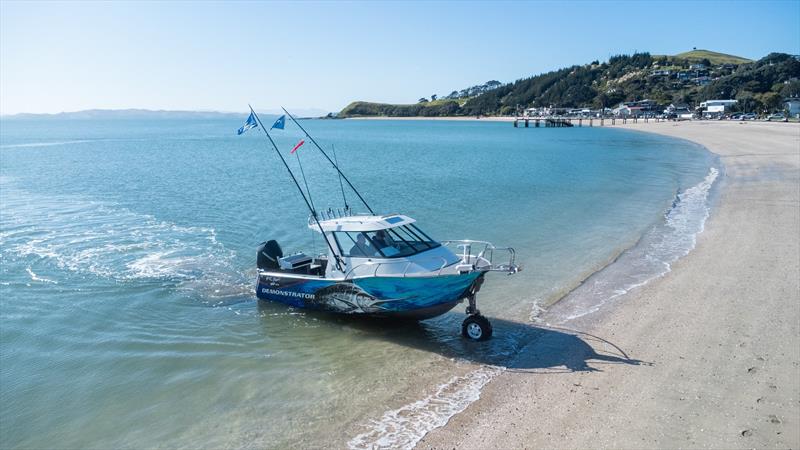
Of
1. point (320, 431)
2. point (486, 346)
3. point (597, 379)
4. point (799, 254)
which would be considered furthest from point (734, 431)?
point (799, 254)

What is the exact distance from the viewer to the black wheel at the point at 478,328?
1303 cm

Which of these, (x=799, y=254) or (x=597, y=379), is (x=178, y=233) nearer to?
(x=597, y=379)

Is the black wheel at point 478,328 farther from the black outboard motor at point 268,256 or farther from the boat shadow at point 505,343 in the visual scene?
the black outboard motor at point 268,256

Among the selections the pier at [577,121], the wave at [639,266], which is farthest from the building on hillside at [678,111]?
the wave at [639,266]

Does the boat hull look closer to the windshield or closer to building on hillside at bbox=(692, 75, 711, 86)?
the windshield

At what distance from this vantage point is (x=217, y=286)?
58.8ft

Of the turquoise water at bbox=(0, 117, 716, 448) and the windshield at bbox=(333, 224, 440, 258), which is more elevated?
the windshield at bbox=(333, 224, 440, 258)

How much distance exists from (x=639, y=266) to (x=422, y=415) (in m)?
11.7

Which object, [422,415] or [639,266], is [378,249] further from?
[639,266]

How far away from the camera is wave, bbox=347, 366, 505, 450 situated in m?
9.13

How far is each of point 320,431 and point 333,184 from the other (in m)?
32.0

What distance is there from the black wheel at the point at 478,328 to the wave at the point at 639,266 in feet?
6.70

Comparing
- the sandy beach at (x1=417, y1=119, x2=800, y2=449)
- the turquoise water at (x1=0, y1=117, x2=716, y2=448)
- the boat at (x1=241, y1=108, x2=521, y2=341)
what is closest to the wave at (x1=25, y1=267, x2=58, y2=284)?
the turquoise water at (x1=0, y1=117, x2=716, y2=448)

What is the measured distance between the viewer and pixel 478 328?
1306 cm
